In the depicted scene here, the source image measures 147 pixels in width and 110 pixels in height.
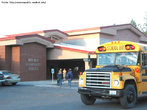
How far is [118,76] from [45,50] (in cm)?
2215

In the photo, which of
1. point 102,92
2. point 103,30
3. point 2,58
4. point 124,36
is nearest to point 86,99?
point 102,92

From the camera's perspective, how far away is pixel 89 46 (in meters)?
36.7

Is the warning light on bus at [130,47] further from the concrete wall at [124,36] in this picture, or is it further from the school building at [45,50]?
the concrete wall at [124,36]

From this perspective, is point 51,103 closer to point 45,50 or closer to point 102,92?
point 102,92

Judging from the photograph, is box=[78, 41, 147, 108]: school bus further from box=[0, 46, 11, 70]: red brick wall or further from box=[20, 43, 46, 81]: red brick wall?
box=[0, 46, 11, 70]: red brick wall

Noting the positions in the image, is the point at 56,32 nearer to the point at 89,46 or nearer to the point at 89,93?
the point at 89,46

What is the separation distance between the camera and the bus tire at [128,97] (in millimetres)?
9680

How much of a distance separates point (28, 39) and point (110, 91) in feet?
65.7

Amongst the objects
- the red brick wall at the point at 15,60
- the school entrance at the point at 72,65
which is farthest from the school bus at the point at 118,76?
the school entrance at the point at 72,65

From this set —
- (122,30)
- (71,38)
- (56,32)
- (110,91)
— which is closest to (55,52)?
(56,32)

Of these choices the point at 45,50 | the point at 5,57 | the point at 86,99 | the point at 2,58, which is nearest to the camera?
the point at 86,99

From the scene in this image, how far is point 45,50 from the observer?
31.0m

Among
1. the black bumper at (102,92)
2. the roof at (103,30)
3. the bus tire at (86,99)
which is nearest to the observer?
the black bumper at (102,92)

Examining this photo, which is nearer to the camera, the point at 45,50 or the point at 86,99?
the point at 86,99
